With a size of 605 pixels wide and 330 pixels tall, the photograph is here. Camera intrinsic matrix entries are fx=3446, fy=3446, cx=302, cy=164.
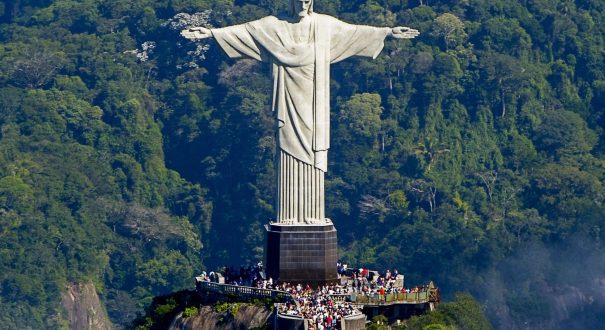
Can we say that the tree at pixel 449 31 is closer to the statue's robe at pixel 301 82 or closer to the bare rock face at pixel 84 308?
the bare rock face at pixel 84 308

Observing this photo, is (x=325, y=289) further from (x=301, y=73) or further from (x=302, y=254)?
(x=301, y=73)

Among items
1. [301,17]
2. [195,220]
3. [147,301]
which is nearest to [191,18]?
[195,220]

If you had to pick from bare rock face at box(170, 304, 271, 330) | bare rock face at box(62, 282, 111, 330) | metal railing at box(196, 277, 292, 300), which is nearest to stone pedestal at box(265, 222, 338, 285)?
metal railing at box(196, 277, 292, 300)

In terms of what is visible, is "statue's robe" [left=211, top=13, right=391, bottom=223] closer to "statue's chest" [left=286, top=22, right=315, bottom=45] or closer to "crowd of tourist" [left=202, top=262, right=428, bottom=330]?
"statue's chest" [left=286, top=22, right=315, bottom=45]

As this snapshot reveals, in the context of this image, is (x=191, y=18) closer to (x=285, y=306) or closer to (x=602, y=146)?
(x=602, y=146)

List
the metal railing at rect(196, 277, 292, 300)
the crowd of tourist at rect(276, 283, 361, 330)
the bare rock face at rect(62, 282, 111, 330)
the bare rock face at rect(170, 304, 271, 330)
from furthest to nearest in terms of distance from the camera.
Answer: the bare rock face at rect(62, 282, 111, 330), the metal railing at rect(196, 277, 292, 300), the bare rock face at rect(170, 304, 271, 330), the crowd of tourist at rect(276, 283, 361, 330)
